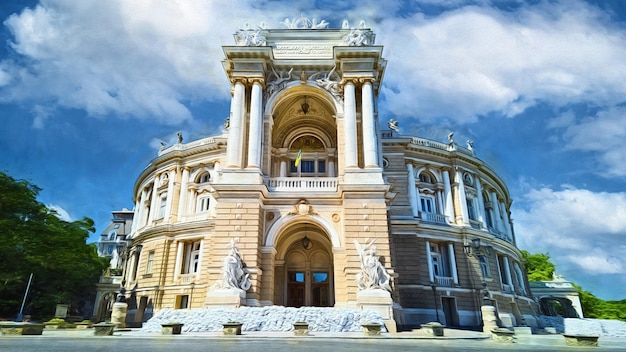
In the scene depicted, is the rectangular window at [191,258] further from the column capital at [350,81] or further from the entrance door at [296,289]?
the column capital at [350,81]

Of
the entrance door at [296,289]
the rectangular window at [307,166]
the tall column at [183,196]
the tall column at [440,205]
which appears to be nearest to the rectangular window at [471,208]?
the tall column at [440,205]

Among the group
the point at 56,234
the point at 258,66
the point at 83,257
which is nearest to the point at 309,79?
the point at 258,66

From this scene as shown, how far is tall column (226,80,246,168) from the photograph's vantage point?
2205 centimetres

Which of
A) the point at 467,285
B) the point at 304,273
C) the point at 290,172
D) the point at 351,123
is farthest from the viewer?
the point at 467,285

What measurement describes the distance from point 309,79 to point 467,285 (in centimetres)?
2007

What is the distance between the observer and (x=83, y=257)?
32156 millimetres

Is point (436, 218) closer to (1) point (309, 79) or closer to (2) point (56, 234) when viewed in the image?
(1) point (309, 79)

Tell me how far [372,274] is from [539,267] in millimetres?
46472

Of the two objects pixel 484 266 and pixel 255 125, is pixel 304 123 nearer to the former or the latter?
pixel 255 125

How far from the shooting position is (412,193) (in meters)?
31.4

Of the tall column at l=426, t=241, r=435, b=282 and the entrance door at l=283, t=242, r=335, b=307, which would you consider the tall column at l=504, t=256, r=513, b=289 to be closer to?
the tall column at l=426, t=241, r=435, b=282

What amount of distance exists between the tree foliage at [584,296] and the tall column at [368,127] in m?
42.1

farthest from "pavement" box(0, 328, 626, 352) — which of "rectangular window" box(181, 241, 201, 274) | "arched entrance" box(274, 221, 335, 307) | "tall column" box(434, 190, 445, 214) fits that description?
"tall column" box(434, 190, 445, 214)

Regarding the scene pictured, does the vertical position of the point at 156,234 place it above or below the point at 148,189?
below
